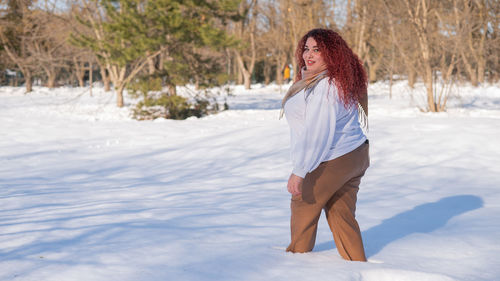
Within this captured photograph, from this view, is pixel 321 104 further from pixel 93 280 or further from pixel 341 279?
pixel 93 280

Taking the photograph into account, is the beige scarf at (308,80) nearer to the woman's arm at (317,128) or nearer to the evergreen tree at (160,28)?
the woman's arm at (317,128)

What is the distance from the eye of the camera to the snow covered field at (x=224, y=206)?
9.26ft

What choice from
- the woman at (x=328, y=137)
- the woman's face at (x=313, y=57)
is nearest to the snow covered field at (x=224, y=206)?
the woman at (x=328, y=137)

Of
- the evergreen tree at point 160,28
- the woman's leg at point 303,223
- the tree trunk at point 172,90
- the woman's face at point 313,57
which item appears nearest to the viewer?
the woman's face at point 313,57

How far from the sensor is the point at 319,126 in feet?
8.82

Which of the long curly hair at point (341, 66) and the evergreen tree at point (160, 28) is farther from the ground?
the evergreen tree at point (160, 28)

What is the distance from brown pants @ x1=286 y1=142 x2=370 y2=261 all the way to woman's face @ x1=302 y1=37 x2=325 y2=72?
0.53 metres

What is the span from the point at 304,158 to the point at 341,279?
2.19 feet

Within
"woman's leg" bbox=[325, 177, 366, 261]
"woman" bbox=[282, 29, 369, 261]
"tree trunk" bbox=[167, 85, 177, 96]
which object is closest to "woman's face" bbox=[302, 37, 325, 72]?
"woman" bbox=[282, 29, 369, 261]

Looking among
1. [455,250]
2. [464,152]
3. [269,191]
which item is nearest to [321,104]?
[455,250]

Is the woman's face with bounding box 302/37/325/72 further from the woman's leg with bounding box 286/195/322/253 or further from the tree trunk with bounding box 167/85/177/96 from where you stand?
the tree trunk with bounding box 167/85/177/96

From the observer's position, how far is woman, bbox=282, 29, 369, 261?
271 cm

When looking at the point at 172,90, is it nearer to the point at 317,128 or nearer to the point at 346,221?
the point at 346,221

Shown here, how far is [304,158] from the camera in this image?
108 inches
